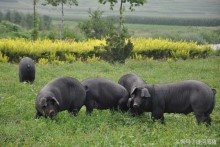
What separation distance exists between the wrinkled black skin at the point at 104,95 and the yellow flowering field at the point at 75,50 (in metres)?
9.86

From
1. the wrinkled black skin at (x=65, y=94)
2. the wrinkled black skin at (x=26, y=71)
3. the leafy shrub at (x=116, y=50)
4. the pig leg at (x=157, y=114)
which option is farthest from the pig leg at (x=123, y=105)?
the leafy shrub at (x=116, y=50)

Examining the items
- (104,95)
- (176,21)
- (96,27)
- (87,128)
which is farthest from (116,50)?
(176,21)

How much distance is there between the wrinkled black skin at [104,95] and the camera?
10.2 m

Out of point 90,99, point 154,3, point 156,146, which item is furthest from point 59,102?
point 154,3

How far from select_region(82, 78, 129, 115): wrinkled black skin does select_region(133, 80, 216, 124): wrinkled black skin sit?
2.43 feet

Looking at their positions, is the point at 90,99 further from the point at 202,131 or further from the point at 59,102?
the point at 202,131

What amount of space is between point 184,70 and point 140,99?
1044 centimetres

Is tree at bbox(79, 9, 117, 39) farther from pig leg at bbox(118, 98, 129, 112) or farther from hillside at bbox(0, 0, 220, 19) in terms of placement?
hillside at bbox(0, 0, 220, 19)

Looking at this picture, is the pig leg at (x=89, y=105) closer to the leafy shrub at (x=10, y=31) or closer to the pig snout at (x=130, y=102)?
the pig snout at (x=130, y=102)

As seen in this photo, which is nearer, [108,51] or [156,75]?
[156,75]

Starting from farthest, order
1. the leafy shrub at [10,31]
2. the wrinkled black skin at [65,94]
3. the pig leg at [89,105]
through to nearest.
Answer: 1. the leafy shrub at [10,31]
2. the pig leg at [89,105]
3. the wrinkled black skin at [65,94]

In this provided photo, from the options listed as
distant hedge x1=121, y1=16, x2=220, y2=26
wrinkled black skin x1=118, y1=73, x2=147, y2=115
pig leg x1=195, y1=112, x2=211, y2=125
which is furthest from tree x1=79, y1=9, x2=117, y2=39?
pig leg x1=195, y1=112, x2=211, y2=125

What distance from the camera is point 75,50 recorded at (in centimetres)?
2144

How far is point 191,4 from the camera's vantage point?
3976 inches
